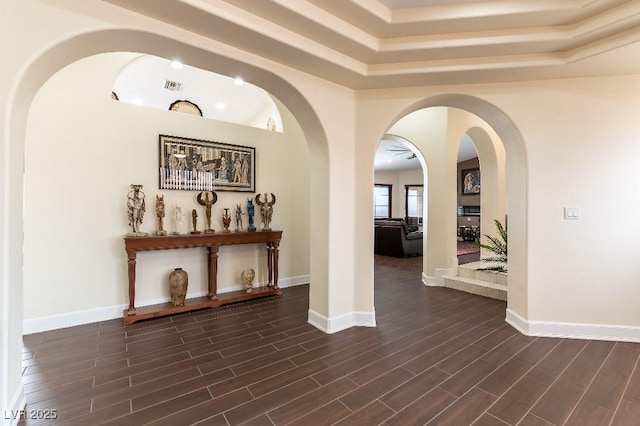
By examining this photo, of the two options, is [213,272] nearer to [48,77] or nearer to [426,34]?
[48,77]

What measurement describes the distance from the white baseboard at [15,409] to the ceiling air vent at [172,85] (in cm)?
475

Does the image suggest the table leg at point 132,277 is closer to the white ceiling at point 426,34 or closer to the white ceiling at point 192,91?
the white ceiling at point 426,34

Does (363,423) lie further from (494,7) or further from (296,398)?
(494,7)

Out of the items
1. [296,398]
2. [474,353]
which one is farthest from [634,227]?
[296,398]

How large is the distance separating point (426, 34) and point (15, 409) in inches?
146

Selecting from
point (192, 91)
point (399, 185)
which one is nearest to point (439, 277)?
point (192, 91)

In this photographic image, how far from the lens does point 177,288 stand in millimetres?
3324

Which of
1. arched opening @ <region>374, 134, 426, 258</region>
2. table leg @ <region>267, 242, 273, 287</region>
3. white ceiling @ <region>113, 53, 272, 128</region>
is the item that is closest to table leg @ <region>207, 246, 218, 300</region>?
table leg @ <region>267, 242, 273, 287</region>

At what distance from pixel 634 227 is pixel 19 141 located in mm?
4699

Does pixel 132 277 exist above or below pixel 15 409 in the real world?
above

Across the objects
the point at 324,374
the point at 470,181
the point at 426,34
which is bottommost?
the point at 324,374

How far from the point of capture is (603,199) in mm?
2631

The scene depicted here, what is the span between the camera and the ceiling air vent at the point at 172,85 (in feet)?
16.4

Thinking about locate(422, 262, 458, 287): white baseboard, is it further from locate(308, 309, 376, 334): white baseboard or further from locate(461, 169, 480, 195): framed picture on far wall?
locate(461, 169, 480, 195): framed picture on far wall
